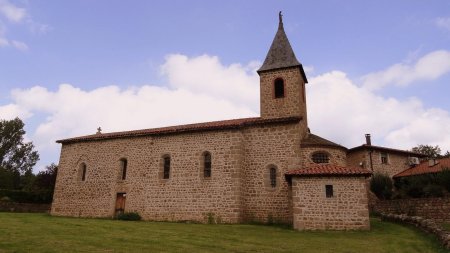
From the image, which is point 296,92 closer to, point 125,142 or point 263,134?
point 263,134

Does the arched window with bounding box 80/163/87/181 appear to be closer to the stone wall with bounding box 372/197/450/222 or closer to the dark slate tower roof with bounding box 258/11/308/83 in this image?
the dark slate tower roof with bounding box 258/11/308/83

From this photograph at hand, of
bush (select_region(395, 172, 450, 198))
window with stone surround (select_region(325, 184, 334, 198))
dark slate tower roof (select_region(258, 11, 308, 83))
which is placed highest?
dark slate tower roof (select_region(258, 11, 308, 83))

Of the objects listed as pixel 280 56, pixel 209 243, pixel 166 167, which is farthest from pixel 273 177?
pixel 209 243

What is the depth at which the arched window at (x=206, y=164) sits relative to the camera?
22016 mm

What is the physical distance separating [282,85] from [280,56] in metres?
2.42

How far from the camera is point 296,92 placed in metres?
23.5

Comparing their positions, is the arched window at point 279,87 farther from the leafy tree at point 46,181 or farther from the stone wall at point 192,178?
the leafy tree at point 46,181

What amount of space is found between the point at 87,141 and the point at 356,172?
19229mm

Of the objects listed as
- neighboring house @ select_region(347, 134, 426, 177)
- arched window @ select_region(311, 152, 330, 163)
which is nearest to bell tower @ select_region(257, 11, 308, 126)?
arched window @ select_region(311, 152, 330, 163)

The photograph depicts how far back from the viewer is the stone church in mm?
17547

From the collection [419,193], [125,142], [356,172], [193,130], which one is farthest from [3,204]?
[419,193]

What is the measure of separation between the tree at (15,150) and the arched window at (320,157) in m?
45.4

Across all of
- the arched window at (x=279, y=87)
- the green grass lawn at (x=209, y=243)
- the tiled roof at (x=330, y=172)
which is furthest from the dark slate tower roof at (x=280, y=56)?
the green grass lawn at (x=209, y=243)

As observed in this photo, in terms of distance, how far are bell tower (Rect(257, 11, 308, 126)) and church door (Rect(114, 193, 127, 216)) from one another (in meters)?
11.1
